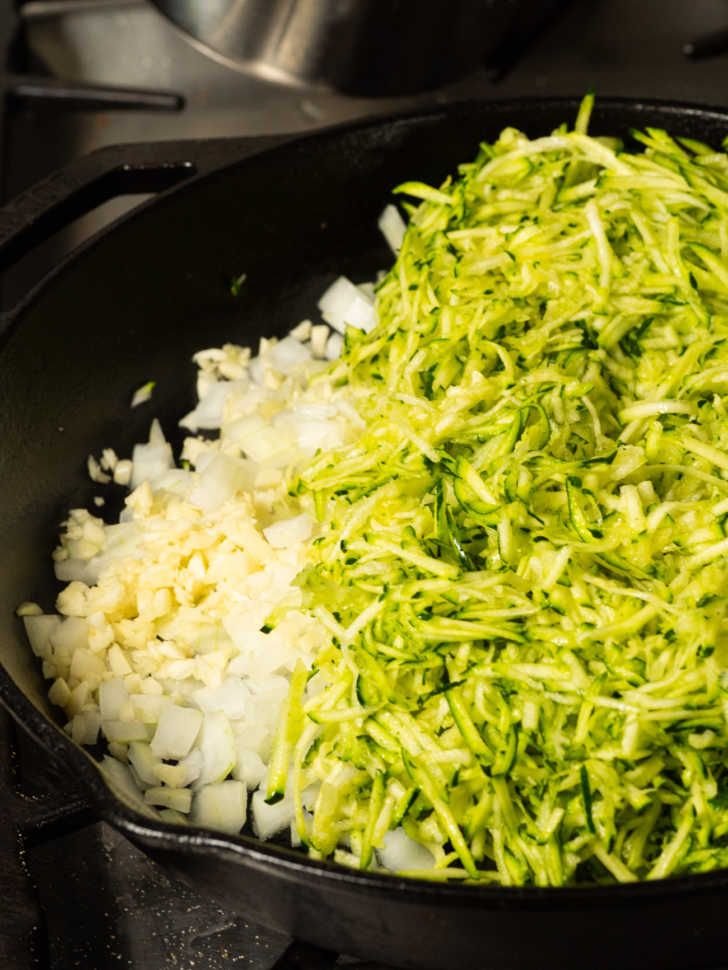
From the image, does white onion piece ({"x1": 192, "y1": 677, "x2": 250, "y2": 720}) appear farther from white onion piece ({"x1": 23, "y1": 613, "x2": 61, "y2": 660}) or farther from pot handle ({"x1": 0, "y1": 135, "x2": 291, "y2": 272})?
pot handle ({"x1": 0, "y1": 135, "x2": 291, "y2": 272})

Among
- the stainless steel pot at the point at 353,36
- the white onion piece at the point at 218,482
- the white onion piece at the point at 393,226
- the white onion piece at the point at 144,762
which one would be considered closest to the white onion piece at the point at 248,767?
the white onion piece at the point at 144,762

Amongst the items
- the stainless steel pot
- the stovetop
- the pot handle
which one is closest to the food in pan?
the pot handle

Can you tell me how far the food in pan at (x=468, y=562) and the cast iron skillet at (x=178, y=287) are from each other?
7 cm

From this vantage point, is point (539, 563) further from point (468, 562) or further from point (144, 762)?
point (144, 762)

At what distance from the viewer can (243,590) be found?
176cm

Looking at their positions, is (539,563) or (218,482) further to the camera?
(218,482)

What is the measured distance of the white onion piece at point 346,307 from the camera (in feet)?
7.13

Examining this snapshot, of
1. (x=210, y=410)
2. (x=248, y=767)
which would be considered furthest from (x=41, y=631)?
(x=210, y=410)

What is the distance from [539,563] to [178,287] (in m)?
0.94

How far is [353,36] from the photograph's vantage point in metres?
2.67

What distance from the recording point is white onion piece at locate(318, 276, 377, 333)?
2.17m

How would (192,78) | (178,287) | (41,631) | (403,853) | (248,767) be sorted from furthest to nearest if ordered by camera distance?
(192,78) → (178,287) → (41,631) → (248,767) → (403,853)

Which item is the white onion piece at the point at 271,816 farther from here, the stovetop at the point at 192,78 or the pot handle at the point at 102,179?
the stovetop at the point at 192,78

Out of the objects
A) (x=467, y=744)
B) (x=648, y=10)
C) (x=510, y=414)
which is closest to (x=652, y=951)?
(x=467, y=744)
